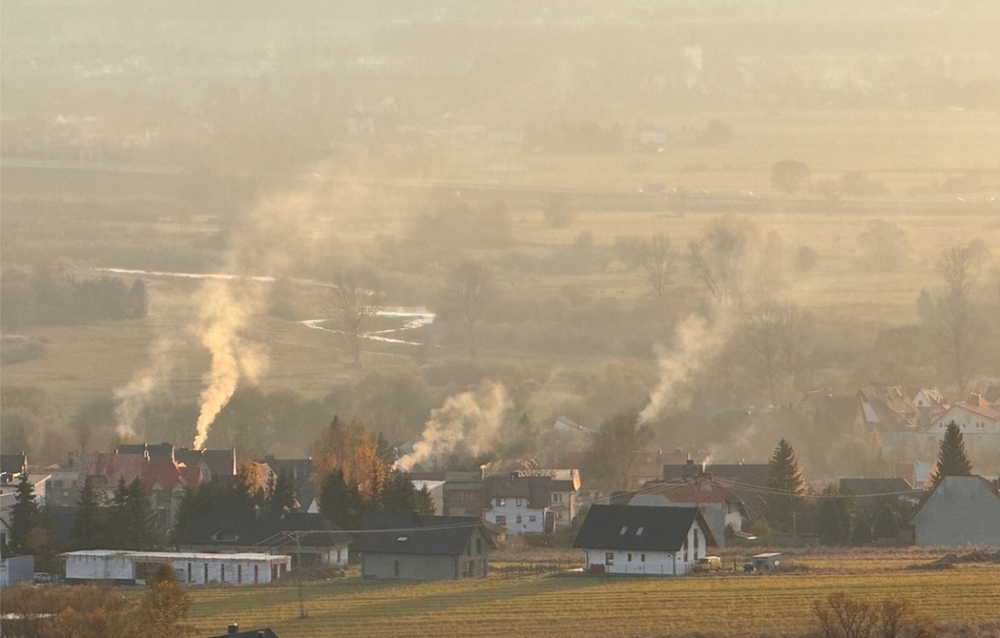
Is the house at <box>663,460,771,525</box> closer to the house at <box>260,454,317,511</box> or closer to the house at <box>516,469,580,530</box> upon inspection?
the house at <box>516,469,580,530</box>

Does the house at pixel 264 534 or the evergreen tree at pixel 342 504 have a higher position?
the evergreen tree at pixel 342 504

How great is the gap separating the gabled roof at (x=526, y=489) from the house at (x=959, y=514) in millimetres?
19874

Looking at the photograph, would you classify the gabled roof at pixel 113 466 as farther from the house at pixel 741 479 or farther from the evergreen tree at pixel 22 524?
the house at pixel 741 479

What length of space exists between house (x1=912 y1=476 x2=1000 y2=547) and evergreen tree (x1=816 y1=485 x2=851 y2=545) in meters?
2.48

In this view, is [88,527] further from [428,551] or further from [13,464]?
[13,464]

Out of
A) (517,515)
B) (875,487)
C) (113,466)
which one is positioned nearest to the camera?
(875,487)

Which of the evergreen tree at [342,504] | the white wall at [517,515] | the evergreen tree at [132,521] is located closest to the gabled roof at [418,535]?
the evergreen tree at [342,504]

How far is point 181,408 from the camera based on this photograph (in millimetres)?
120188

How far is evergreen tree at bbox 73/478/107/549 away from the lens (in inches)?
2795

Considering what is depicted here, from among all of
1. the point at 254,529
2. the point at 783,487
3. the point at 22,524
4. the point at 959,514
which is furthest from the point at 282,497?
the point at 959,514

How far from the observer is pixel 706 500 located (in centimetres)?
7719

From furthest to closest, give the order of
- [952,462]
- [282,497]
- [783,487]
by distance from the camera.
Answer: [783,487]
[952,462]
[282,497]

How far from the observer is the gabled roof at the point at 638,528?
65312 mm

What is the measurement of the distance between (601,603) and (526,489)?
115ft
